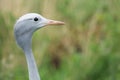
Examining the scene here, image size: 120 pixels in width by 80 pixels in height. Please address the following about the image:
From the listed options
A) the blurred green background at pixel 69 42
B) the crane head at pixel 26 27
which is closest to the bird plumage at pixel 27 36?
the crane head at pixel 26 27

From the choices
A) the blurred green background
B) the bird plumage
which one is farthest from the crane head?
the blurred green background

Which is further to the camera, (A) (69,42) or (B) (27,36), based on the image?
(A) (69,42)

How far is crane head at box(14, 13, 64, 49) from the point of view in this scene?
568cm

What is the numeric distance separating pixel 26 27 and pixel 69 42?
4.09 metres

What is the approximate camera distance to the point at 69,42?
9.79 m

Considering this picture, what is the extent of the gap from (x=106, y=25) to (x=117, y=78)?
1.07 m

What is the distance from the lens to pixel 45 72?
28.8 feet

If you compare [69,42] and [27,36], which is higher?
[27,36]

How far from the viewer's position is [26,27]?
5723 mm

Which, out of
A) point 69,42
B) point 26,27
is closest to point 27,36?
point 26,27

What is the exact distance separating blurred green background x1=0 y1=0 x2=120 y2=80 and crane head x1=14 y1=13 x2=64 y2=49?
2.74 metres

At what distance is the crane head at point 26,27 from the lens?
5.68 meters

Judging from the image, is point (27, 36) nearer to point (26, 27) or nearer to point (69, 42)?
point (26, 27)

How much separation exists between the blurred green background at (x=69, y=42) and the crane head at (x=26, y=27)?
274 centimetres
